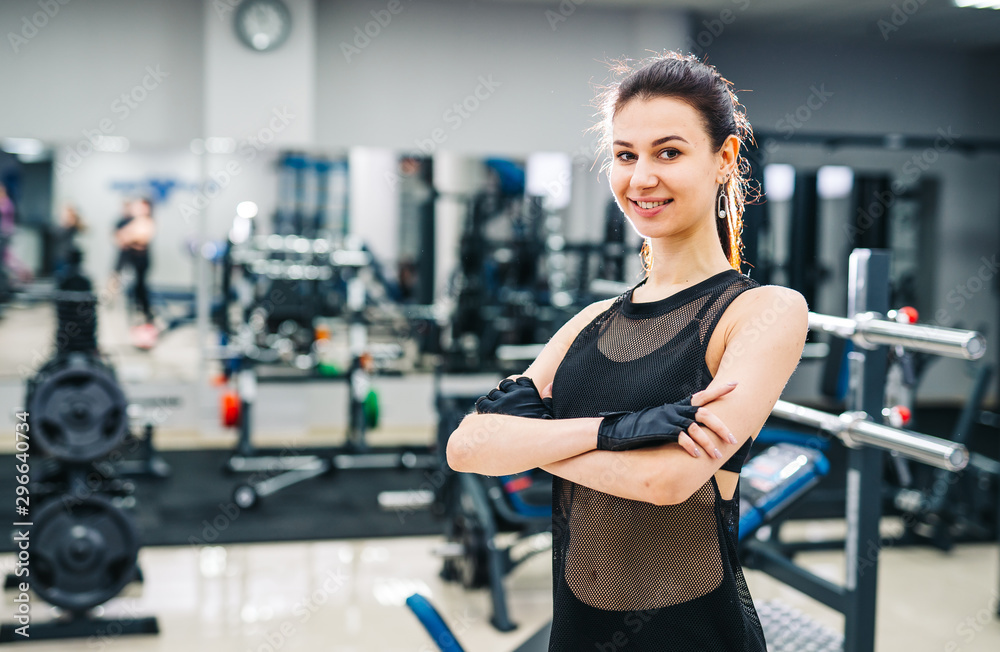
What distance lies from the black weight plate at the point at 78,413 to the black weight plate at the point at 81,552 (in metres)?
0.19

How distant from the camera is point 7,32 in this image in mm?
5887

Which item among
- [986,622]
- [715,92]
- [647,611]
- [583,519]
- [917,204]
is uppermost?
[917,204]

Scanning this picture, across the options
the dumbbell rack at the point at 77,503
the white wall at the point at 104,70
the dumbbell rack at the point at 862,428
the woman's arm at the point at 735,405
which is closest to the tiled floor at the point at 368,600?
the dumbbell rack at the point at 77,503

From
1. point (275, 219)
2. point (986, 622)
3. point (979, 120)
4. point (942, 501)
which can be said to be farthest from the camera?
point (979, 120)

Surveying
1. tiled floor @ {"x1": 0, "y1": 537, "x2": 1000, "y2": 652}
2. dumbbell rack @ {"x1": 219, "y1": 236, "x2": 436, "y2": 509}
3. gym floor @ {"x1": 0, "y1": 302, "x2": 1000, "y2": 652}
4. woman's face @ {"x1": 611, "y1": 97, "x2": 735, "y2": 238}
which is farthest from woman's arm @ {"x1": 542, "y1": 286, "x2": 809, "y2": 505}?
dumbbell rack @ {"x1": 219, "y1": 236, "x2": 436, "y2": 509}

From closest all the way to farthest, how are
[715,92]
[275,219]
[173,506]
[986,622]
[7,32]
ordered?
[715,92]
[986,622]
[173,506]
[7,32]
[275,219]

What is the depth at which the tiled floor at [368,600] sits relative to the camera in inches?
121

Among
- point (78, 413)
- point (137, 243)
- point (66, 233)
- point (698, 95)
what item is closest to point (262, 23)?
point (137, 243)

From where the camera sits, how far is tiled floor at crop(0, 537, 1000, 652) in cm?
307

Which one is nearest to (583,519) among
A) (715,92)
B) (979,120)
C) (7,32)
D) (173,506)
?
(715,92)

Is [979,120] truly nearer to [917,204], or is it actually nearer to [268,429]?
[917,204]

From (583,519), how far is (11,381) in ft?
19.9

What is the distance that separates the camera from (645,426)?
1.02 metres

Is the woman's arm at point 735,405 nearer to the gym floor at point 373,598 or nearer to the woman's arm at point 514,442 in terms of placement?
the woman's arm at point 514,442
